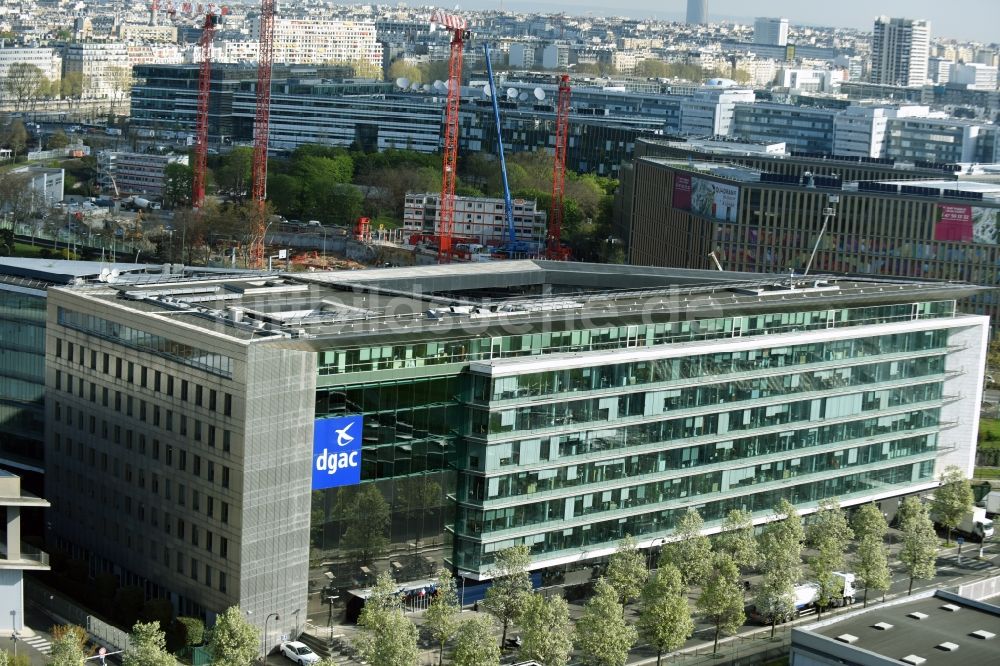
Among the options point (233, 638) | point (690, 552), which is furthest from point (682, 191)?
point (233, 638)

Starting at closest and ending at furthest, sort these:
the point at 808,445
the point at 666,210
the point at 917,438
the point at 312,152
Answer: the point at 808,445
the point at 917,438
the point at 666,210
the point at 312,152

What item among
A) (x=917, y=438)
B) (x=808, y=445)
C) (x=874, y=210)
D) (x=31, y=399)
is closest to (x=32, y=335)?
(x=31, y=399)

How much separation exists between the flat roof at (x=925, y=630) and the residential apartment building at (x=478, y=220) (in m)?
81.9

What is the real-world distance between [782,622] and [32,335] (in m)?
23.6

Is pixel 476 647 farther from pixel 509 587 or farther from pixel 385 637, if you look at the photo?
pixel 509 587

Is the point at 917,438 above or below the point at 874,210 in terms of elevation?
below

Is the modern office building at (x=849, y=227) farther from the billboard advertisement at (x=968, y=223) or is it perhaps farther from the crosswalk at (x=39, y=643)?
the crosswalk at (x=39, y=643)

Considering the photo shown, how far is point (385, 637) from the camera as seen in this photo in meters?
38.7

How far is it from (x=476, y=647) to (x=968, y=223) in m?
50.4

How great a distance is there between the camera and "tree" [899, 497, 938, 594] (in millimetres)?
49250

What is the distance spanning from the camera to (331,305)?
46.8 m

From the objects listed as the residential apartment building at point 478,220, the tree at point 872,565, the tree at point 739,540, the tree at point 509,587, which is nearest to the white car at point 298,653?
the tree at point 509,587

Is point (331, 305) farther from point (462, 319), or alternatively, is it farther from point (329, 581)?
point (329, 581)

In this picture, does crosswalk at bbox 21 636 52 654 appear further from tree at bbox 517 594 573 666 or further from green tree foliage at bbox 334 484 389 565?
tree at bbox 517 594 573 666
